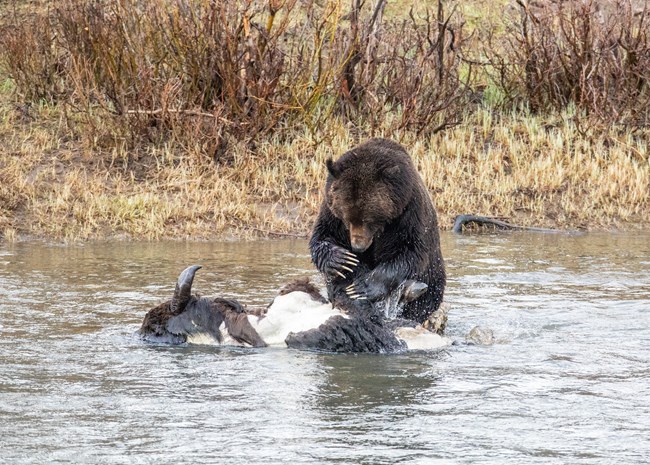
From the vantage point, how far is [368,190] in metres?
7.64

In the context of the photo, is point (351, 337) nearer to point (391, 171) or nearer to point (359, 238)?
point (359, 238)

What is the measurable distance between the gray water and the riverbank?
245 cm

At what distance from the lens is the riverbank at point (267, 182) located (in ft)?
42.1

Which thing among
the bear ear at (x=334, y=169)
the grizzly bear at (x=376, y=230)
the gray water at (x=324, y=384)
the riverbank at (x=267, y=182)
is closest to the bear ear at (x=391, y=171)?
the grizzly bear at (x=376, y=230)

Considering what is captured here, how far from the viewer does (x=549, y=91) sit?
15633mm

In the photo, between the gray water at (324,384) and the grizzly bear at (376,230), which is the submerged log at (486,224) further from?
the grizzly bear at (376,230)

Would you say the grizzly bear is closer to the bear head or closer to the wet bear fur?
the bear head

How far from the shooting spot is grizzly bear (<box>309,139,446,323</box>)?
766 centimetres

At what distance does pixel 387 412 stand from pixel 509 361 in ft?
4.82

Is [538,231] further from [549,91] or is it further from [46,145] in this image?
[46,145]

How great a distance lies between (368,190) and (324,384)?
1.64m

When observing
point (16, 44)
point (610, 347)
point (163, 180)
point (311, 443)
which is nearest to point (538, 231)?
point (163, 180)

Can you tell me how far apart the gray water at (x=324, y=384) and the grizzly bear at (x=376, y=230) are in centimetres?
57

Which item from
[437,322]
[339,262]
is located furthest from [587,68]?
[339,262]
